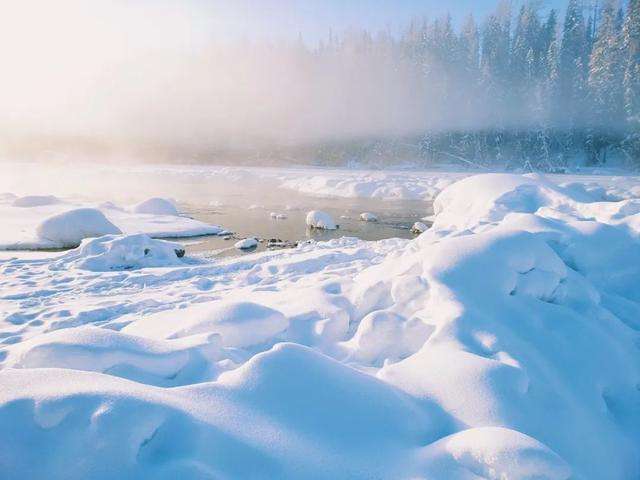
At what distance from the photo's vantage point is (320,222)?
14273 mm

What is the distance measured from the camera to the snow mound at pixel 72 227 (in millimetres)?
11398

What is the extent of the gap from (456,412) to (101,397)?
1.92 meters

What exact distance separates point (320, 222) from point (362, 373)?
11845 millimetres

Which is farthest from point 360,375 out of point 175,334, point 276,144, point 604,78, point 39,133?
point 39,133

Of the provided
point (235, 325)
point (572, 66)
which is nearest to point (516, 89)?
point (572, 66)

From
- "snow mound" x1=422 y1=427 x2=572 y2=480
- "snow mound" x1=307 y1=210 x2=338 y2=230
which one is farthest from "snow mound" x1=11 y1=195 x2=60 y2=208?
"snow mound" x1=422 y1=427 x2=572 y2=480

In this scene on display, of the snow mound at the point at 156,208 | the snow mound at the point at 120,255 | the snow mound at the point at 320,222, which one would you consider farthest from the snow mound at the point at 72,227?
the snow mound at the point at 320,222

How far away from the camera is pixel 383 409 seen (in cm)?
221

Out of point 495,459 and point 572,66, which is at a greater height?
point 572,66

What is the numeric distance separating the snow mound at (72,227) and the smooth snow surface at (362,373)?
5694mm

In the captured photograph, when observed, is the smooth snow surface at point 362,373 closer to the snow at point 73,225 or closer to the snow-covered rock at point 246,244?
the snow-covered rock at point 246,244

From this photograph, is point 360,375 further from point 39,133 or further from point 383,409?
point 39,133

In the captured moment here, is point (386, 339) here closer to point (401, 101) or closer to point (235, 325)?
point (235, 325)

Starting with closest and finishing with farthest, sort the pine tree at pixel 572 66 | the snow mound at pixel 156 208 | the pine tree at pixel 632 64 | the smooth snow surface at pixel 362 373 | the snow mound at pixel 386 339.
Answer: the smooth snow surface at pixel 362 373 < the snow mound at pixel 386 339 < the snow mound at pixel 156 208 < the pine tree at pixel 632 64 < the pine tree at pixel 572 66
